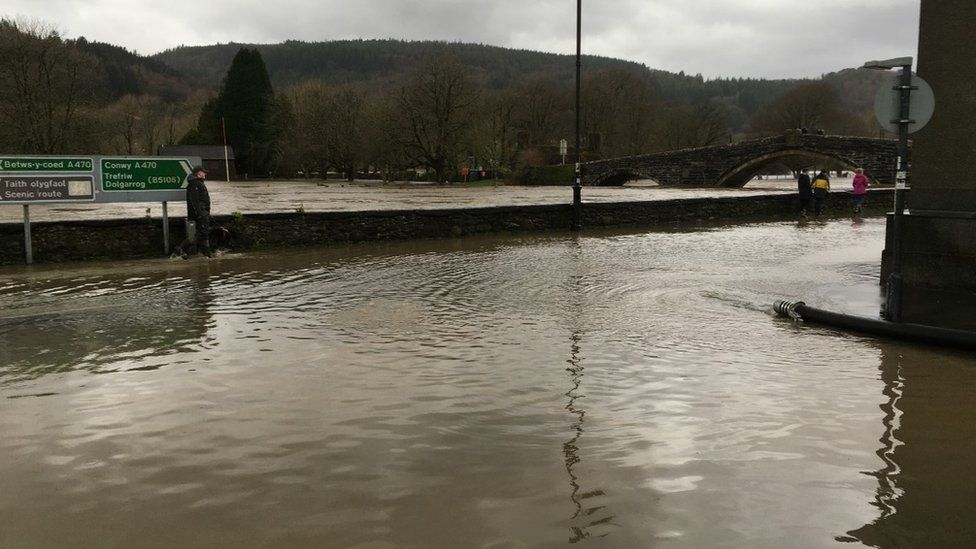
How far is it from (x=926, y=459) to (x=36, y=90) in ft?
198

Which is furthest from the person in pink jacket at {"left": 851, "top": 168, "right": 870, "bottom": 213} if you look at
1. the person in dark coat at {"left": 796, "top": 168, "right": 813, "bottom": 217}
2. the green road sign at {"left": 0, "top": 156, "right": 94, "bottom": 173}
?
the green road sign at {"left": 0, "top": 156, "right": 94, "bottom": 173}

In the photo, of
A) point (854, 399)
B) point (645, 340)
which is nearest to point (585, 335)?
point (645, 340)

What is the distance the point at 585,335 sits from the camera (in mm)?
8062

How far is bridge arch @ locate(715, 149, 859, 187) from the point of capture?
59156 mm

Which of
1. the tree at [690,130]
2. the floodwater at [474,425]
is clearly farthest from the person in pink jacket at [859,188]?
the tree at [690,130]

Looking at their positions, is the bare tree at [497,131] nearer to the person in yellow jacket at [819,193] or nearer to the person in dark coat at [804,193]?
the person in yellow jacket at [819,193]

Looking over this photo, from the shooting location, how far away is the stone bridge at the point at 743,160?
57709mm

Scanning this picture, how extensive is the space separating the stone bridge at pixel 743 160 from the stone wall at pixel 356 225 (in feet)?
110

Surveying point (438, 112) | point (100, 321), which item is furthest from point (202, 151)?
point (100, 321)

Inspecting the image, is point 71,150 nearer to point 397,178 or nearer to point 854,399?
point 397,178

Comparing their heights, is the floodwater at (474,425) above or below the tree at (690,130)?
below

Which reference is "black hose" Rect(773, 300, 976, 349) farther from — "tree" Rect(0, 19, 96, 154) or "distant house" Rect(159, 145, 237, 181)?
"distant house" Rect(159, 145, 237, 181)

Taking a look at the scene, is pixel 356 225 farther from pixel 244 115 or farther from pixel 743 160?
pixel 244 115

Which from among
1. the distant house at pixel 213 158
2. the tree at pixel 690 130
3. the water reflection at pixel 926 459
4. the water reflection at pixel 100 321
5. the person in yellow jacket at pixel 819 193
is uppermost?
the tree at pixel 690 130
